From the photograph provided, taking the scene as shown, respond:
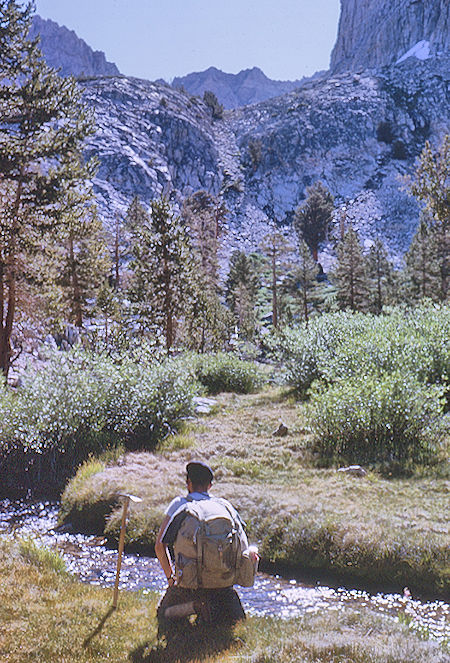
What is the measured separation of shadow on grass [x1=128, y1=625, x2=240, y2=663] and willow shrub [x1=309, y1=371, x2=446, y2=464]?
7696 millimetres

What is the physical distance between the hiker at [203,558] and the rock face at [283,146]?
92557 millimetres

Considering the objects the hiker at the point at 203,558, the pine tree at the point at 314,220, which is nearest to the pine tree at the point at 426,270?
the pine tree at the point at 314,220

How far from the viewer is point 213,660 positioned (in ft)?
15.1

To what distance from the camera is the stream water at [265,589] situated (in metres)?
6.44

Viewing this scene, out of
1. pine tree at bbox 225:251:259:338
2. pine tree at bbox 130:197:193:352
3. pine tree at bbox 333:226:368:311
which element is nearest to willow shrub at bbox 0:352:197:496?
pine tree at bbox 130:197:193:352

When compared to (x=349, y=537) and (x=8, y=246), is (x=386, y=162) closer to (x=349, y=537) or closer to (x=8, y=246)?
(x=8, y=246)

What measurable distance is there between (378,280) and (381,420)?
45.7 m

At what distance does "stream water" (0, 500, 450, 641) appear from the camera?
6.44m

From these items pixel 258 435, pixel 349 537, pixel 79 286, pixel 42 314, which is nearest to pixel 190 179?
pixel 79 286

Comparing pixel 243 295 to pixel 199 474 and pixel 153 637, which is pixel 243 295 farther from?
pixel 153 637

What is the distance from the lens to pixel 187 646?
4992mm

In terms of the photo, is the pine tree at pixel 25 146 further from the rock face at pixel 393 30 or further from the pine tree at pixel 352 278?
the rock face at pixel 393 30

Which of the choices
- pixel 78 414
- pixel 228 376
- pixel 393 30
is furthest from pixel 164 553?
pixel 393 30

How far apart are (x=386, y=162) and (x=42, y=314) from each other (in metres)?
120
